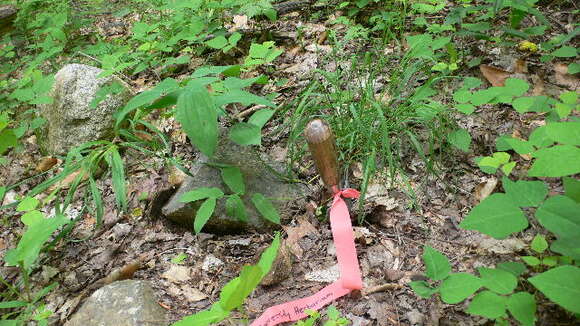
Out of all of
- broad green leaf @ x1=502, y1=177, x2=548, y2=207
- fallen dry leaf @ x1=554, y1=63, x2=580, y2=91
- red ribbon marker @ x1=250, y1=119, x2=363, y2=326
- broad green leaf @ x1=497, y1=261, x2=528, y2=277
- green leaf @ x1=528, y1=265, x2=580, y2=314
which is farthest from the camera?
fallen dry leaf @ x1=554, y1=63, x2=580, y2=91

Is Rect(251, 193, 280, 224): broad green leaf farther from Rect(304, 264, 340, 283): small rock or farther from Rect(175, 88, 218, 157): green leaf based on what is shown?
Rect(175, 88, 218, 157): green leaf

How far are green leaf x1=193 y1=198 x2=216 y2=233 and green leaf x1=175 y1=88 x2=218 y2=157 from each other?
0.31m

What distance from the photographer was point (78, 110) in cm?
291

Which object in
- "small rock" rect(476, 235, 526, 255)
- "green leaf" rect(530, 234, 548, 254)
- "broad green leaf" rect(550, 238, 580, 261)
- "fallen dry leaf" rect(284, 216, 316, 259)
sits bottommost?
"fallen dry leaf" rect(284, 216, 316, 259)

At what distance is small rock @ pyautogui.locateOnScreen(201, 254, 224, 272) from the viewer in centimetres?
196

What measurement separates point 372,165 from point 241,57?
71.1 inches

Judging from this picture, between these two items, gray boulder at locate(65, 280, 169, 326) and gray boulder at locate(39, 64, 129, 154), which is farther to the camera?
gray boulder at locate(39, 64, 129, 154)

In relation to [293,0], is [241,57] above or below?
below

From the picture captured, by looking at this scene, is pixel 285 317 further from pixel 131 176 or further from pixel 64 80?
pixel 64 80

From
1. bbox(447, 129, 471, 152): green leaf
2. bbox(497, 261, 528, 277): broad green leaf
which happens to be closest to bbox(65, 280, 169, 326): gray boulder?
bbox(497, 261, 528, 277): broad green leaf

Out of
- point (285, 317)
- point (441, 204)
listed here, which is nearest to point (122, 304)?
point (285, 317)

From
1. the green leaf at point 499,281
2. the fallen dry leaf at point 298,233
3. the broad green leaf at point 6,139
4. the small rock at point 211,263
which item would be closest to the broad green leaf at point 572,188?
the green leaf at point 499,281

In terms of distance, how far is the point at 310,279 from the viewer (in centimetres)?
180

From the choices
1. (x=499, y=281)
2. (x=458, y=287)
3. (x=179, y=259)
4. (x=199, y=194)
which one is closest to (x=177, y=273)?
(x=179, y=259)
